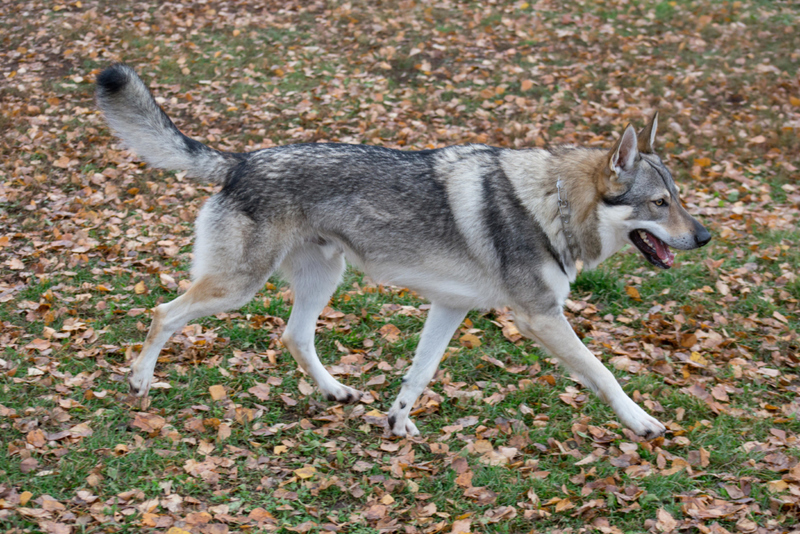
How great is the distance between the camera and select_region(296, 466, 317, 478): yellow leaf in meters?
4.08

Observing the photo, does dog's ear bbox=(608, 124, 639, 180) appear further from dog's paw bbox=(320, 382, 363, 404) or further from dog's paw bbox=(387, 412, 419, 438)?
dog's paw bbox=(320, 382, 363, 404)

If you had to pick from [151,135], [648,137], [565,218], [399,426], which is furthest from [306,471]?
[648,137]

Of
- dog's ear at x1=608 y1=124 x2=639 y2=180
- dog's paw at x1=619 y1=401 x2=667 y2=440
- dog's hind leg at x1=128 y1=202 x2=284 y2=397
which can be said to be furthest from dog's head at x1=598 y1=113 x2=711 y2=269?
dog's hind leg at x1=128 y1=202 x2=284 y2=397

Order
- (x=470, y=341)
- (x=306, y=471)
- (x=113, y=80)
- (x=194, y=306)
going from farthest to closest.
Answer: (x=470, y=341), (x=194, y=306), (x=113, y=80), (x=306, y=471)

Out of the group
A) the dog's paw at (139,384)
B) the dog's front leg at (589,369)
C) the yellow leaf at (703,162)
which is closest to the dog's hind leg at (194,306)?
the dog's paw at (139,384)

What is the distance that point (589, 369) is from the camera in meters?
4.20

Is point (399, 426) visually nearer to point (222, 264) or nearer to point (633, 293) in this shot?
point (222, 264)

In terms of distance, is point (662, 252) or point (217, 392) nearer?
point (662, 252)

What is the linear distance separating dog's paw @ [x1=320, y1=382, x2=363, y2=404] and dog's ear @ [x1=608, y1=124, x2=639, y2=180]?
228 centimetres

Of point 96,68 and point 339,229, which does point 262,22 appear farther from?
point 339,229

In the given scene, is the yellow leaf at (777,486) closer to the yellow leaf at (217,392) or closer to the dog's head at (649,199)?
the dog's head at (649,199)

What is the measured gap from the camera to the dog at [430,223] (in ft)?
13.9

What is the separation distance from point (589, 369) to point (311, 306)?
191cm

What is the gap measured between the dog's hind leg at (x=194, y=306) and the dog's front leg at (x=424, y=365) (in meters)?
1.12
